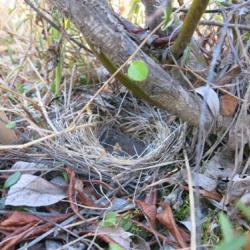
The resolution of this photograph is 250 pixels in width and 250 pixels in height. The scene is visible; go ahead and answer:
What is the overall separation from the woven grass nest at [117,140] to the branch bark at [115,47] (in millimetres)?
133

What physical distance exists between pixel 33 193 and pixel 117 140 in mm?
391

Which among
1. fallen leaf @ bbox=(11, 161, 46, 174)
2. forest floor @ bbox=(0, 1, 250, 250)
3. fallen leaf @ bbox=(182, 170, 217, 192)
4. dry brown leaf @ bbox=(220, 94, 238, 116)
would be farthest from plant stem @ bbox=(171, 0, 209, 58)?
fallen leaf @ bbox=(11, 161, 46, 174)

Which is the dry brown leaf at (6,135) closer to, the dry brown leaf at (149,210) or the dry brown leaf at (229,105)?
the dry brown leaf at (149,210)

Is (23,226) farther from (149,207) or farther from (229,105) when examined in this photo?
(229,105)

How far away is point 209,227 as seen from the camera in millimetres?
949

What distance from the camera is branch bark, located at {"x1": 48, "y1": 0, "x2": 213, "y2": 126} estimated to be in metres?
0.99

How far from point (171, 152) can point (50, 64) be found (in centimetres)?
53

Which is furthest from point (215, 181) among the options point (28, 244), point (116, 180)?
point (28, 244)

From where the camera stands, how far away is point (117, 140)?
1364 mm

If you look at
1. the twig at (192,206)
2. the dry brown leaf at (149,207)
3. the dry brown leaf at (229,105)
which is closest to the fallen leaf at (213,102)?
the dry brown leaf at (229,105)

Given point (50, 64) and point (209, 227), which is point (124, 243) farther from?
point (50, 64)

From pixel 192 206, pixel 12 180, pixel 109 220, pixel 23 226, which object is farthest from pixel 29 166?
pixel 192 206

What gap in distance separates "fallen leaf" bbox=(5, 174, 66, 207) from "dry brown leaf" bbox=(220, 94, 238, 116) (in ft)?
1.47

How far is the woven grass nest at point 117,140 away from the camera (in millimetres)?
1131
